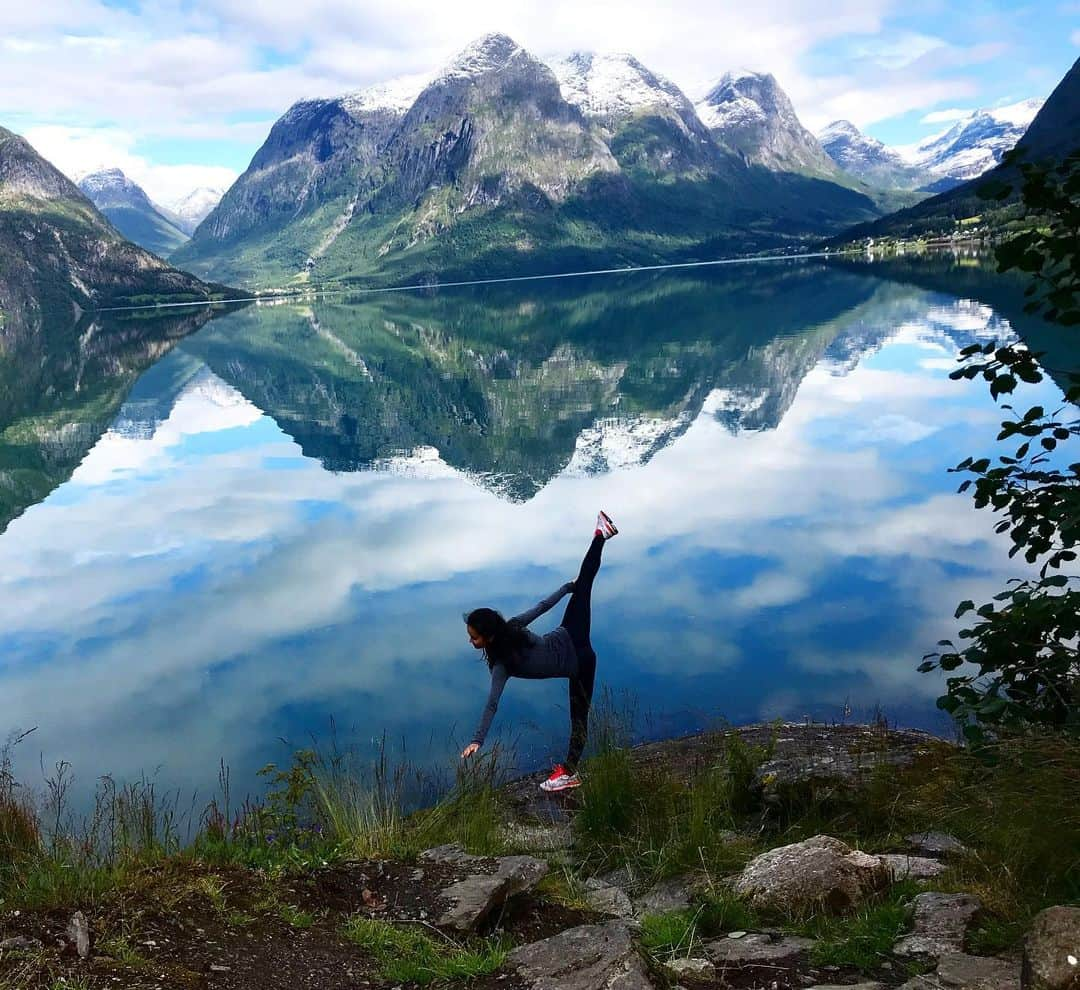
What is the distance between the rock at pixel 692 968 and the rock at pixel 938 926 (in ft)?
3.82

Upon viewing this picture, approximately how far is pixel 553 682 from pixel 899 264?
548ft

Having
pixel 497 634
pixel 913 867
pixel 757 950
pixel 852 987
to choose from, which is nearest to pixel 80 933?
pixel 757 950

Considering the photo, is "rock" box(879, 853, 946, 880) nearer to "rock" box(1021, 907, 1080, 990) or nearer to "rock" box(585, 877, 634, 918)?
"rock" box(585, 877, 634, 918)

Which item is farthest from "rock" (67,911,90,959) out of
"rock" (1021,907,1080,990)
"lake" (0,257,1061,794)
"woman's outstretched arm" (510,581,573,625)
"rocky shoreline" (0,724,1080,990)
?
"lake" (0,257,1061,794)

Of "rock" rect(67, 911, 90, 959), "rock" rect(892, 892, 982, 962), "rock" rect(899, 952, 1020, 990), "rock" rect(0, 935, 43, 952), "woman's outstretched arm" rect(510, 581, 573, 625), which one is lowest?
"rock" rect(892, 892, 982, 962)

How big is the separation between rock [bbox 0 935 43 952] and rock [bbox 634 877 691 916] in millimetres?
4406

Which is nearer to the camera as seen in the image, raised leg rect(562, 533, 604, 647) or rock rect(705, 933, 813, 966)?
rock rect(705, 933, 813, 966)

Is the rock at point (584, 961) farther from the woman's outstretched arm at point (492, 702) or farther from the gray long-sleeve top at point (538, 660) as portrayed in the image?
the gray long-sleeve top at point (538, 660)

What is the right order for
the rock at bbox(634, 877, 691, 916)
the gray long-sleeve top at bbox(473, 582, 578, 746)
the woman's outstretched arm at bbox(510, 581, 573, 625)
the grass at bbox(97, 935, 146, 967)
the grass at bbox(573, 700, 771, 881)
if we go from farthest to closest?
the woman's outstretched arm at bbox(510, 581, 573, 625) < the gray long-sleeve top at bbox(473, 582, 578, 746) < the grass at bbox(573, 700, 771, 881) < the rock at bbox(634, 877, 691, 916) < the grass at bbox(97, 935, 146, 967)

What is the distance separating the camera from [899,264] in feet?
543

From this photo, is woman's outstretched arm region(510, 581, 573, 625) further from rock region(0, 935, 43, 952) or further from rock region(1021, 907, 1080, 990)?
rock region(1021, 907, 1080, 990)

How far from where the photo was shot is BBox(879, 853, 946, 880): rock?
7238 millimetres

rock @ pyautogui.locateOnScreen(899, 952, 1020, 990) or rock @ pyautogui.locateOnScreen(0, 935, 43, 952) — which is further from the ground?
rock @ pyautogui.locateOnScreen(0, 935, 43, 952)

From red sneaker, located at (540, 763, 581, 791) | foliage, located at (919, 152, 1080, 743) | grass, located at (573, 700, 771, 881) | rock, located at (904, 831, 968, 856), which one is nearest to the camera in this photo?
foliage, located at (919, 152, 1080, 743)
